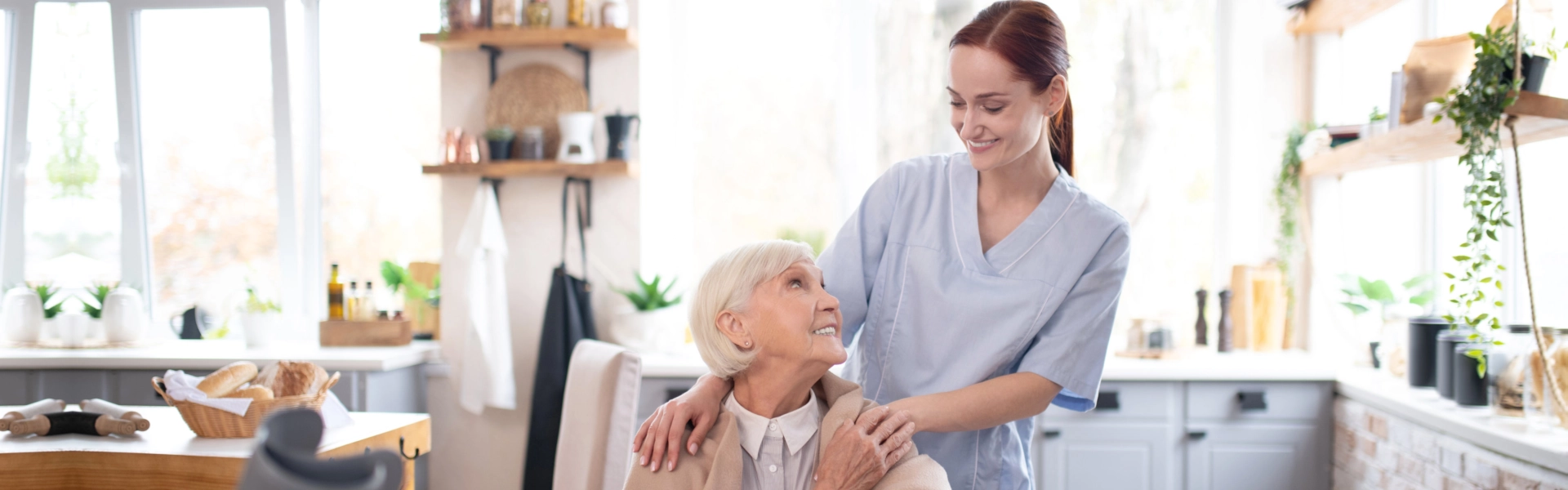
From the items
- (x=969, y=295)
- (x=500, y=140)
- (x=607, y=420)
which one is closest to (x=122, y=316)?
(x=500, y=140)

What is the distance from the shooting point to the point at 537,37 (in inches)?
127

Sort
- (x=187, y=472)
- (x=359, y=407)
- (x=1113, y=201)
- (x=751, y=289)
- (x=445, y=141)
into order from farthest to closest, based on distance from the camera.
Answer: (x=1113, y=201) < (x=445, y=141) < (x=359, y=407) < (x=187, y=472) < (x=751, y=289)

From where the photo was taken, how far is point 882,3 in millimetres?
3703

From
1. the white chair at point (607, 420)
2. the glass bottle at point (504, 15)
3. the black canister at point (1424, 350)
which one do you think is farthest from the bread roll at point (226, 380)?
the black canister at point (1424, 350)

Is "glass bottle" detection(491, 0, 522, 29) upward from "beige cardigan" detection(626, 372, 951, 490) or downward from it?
upward

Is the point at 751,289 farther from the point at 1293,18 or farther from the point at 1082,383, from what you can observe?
the point at 1293,18

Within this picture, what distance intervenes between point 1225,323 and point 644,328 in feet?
6.59

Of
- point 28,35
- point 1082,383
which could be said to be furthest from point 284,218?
point 1082,383

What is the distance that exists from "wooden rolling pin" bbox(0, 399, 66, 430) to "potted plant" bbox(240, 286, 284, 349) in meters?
1.48

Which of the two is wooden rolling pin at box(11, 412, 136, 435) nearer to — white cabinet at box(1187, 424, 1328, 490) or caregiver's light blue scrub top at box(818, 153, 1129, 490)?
caregiver's light blue scrub top at box(818, 153, 1129, 490)

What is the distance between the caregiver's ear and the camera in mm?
1438

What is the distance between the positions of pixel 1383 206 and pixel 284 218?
402 centimetres

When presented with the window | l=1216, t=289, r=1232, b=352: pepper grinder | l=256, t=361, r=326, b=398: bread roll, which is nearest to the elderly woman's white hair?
l=256, t=361, r=326, b=398: bread roll

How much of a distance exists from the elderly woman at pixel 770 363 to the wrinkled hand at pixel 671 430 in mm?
24
